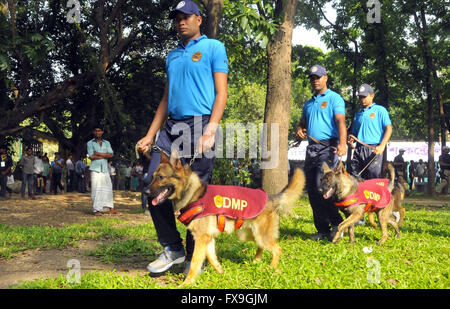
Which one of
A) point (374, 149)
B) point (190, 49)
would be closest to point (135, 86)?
point (374, 149)

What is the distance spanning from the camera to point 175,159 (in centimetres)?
389

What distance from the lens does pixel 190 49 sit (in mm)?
4266

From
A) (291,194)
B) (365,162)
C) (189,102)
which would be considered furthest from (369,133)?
(189,102)

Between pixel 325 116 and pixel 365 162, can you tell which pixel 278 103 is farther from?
pixel 325 116

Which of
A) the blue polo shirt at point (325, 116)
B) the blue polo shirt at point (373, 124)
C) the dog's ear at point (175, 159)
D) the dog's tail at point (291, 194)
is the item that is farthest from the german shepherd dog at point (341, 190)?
the dog's ear at point (175, 159)

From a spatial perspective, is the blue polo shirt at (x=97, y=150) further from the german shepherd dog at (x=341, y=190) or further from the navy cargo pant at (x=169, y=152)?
the navy cargo pant at (x=169, y=152)

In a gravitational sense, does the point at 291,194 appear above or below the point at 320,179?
below

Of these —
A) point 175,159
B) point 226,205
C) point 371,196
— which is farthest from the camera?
point 371,196

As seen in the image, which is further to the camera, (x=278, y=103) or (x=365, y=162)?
(x=278, y=103)

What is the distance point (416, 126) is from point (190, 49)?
30040mm

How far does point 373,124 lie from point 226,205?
4598 mm

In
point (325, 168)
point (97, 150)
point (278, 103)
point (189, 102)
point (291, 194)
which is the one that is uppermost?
point (278, 103)

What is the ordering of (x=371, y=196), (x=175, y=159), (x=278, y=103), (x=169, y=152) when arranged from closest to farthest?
(x=175, y=159), (x=169, y=152), (x=371, y=196), (x=278, y=103)
